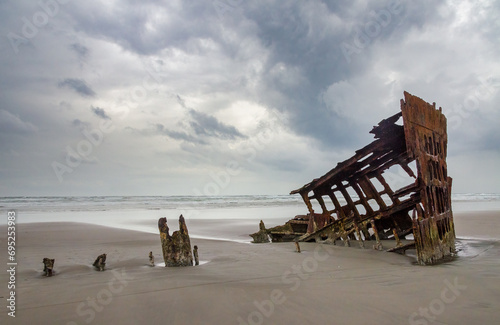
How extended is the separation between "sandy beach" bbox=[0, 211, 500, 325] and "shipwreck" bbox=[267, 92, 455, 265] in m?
0.69

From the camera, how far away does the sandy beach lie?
319cm

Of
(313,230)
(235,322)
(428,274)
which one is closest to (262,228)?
(313,230)

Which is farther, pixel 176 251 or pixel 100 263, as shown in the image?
pixel 176 251

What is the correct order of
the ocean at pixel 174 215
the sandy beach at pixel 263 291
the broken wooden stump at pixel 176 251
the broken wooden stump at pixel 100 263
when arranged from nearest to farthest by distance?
the sandy beach at pixel 263 291
the broken wooden stump at pixel 100 263
the broken wooden stump at pixel 176 251
the ocean at pixel 174 215

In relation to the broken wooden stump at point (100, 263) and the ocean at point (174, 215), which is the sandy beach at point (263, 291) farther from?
the ocean at point (174, 215)

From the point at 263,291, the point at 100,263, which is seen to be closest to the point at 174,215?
the point at 100,263

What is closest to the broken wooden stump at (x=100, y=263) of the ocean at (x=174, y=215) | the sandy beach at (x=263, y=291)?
the sandy beach at (x=263, y=291)

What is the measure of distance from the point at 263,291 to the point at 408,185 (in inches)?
218

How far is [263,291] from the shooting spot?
158 inches

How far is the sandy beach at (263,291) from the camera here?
319cm

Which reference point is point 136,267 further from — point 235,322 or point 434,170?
point 434,170

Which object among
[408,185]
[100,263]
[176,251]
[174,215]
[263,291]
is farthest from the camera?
[174,215]

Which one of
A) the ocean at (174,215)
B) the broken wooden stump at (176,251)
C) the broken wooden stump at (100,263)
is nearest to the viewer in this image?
the broken wooden stump at (100,263)

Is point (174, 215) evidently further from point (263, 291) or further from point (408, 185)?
point (263, 291)
